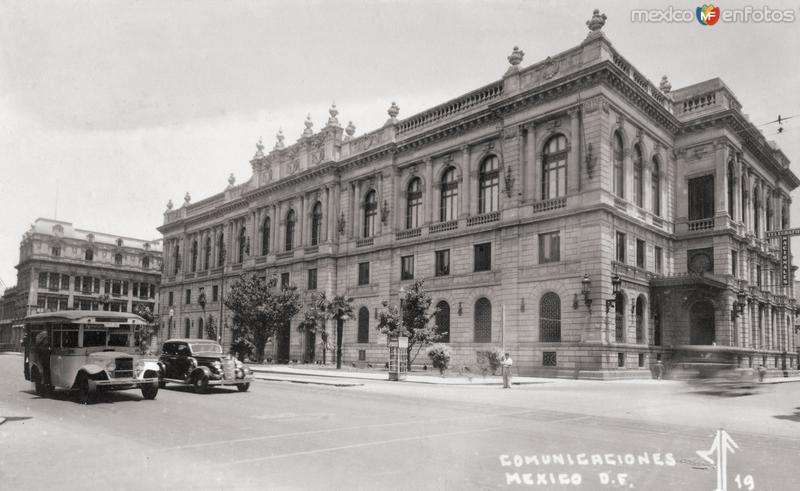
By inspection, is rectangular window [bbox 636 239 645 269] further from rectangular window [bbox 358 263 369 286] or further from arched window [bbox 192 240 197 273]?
arched window [bbox 192 240 197 273]

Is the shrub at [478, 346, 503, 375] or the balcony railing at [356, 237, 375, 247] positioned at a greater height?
the balcony railing at [356, 237, 375, 247]

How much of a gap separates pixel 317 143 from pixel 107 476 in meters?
46.7

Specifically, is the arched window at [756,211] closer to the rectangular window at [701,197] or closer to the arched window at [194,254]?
the rectangular window at [701,197]

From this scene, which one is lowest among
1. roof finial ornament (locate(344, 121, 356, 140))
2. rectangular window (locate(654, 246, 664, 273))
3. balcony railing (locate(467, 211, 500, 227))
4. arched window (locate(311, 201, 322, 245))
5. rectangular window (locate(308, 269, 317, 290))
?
rectangular window (locate(308, 269, 317, 290))

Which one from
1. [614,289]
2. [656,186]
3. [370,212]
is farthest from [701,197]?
[370,212]

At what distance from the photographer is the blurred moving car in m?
21.5

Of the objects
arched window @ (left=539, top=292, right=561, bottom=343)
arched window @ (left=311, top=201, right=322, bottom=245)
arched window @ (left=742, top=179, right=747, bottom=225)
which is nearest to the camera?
arched window @ (left=539, top=292, right=561, bottom=343)

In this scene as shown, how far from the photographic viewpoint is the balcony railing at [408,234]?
4454 cm

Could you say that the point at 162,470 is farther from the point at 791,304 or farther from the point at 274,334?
the point at 791,304

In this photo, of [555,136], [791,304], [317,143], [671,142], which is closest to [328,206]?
[317,143]

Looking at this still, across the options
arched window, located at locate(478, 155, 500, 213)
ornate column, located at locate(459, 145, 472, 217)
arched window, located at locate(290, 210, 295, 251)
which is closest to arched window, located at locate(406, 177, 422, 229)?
ornate column, located at locate(459, 145, 472, 217)

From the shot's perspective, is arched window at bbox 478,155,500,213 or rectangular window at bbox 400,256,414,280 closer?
arched window at bbox 478,155,500,213

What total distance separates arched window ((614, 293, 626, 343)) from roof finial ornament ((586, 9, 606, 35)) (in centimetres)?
1424

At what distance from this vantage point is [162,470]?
28.9 feet
